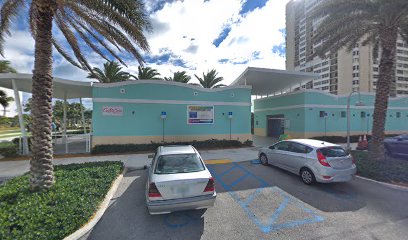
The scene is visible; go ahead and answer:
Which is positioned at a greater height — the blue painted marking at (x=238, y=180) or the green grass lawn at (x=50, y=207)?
the green grass lawn at (x=50, y=207)

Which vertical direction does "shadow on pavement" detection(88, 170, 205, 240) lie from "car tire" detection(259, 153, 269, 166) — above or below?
below

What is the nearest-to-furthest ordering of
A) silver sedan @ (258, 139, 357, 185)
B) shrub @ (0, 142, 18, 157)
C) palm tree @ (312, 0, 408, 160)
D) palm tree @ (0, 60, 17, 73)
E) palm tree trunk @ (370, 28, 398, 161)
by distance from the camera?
silver sedan @ (258, 139, 357, 185) → palm tree @ (312, 0, 408, 160) → palm tree trunk @ (370, 28, 398, 161) → shrub @ (0, 142, 18, 157) → palm tree @ (0, 60, 17, 73)

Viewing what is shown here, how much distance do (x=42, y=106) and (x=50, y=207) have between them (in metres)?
2.73

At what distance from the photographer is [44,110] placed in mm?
4980

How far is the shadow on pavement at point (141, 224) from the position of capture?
3760 millimetres

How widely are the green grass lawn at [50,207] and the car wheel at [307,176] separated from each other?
6599 millimetres

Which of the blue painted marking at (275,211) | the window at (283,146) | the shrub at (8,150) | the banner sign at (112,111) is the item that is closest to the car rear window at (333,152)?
the window at (283,146)

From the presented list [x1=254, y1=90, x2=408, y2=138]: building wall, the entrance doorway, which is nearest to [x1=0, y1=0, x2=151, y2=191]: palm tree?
[x1=254, y1=90, x2=408, y2=138]: building wall

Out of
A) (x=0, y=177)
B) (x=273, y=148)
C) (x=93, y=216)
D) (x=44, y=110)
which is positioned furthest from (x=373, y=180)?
(x=0, y=177)

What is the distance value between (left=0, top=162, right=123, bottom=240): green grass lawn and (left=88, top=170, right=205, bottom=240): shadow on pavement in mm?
417

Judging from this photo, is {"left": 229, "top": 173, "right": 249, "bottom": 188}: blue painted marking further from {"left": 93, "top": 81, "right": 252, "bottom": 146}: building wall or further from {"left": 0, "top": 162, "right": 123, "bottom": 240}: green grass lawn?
{"left": 93, "top": 81, "right": 252, "bottom": 146}: building wall

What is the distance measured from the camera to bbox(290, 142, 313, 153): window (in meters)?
6.68

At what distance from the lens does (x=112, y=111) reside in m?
12.7

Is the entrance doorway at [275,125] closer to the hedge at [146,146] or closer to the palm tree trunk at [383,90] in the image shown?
the hedge at [146,146]
